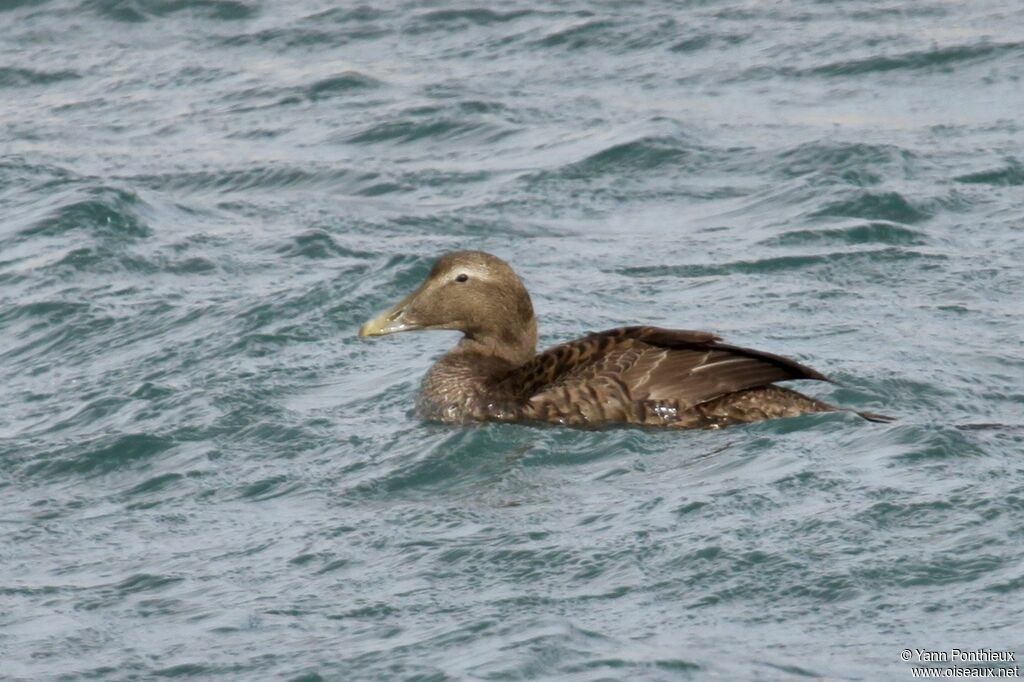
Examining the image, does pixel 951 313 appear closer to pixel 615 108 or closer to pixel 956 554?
pixel 956 554

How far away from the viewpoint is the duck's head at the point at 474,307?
30.1ft

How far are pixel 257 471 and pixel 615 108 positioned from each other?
6.67m

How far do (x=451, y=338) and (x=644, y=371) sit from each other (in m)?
2.63

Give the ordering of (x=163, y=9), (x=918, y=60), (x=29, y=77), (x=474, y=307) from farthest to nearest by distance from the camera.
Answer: (x=163, y=9) < (x=29, y=77) < (x=918, y=60) < (x=474, y=307)

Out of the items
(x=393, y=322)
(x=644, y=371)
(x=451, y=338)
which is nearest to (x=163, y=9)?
(x=451, y=338)

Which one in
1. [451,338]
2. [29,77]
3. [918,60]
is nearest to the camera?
[451,338]

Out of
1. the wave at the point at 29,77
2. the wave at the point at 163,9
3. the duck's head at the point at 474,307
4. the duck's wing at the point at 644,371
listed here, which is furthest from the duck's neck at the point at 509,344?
the wave at the point at 163,9

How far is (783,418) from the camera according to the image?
27.8 ft

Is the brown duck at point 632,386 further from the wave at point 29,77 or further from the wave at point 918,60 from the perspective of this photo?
the wave at point 29,77

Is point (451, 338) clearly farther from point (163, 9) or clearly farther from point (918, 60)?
point (163, 9)

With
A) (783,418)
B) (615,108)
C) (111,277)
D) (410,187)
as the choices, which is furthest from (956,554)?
(615,108)

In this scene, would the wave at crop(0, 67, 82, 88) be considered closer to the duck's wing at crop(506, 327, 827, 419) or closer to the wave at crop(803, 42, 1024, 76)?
the wave at crop(803, 42, 1024, 76)

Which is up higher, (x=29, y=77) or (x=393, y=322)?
(x=29, y=77)

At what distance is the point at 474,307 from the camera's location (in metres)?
9.26
